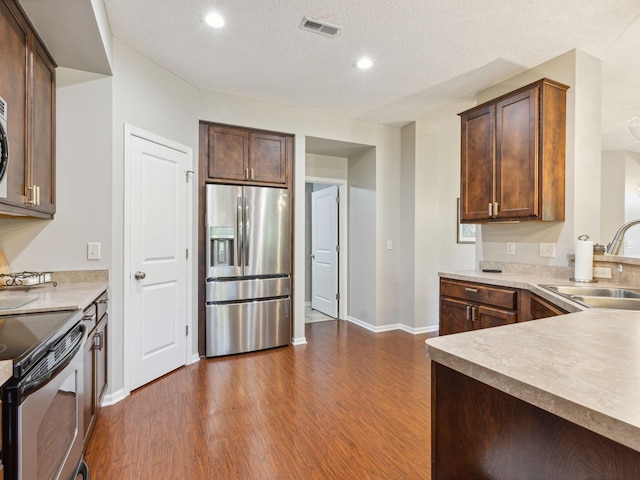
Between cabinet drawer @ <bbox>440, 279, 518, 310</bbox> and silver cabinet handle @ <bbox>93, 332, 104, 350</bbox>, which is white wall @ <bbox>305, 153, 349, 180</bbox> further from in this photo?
silver cabinet handle @ <bbox>93, 332, 104, 350</bbox>

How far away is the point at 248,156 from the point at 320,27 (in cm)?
158

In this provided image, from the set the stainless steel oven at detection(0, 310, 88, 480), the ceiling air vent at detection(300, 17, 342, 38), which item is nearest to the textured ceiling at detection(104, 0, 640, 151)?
the ceiling air vent at detection(300, 17, 342, 38)

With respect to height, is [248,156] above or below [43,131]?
above

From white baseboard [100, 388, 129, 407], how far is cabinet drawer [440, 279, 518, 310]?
272 cm

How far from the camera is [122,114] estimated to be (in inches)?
97.3

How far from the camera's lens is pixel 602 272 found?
2404mm

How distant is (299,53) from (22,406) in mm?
2694

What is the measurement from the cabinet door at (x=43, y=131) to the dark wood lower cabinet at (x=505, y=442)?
7.75 ft

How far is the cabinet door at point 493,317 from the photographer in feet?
7.93

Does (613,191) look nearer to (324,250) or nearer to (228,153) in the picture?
(324,250)

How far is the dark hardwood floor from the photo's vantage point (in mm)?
1756

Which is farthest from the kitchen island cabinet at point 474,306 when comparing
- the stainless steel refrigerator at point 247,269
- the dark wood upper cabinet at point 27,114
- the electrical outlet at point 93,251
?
the dark wood upper cabinet at point 27,114

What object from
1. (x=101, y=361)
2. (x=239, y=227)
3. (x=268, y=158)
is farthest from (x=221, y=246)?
(x=101, y=361)

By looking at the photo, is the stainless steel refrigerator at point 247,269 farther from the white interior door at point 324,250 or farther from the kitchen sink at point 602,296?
the kitchen sink at point 602,296
